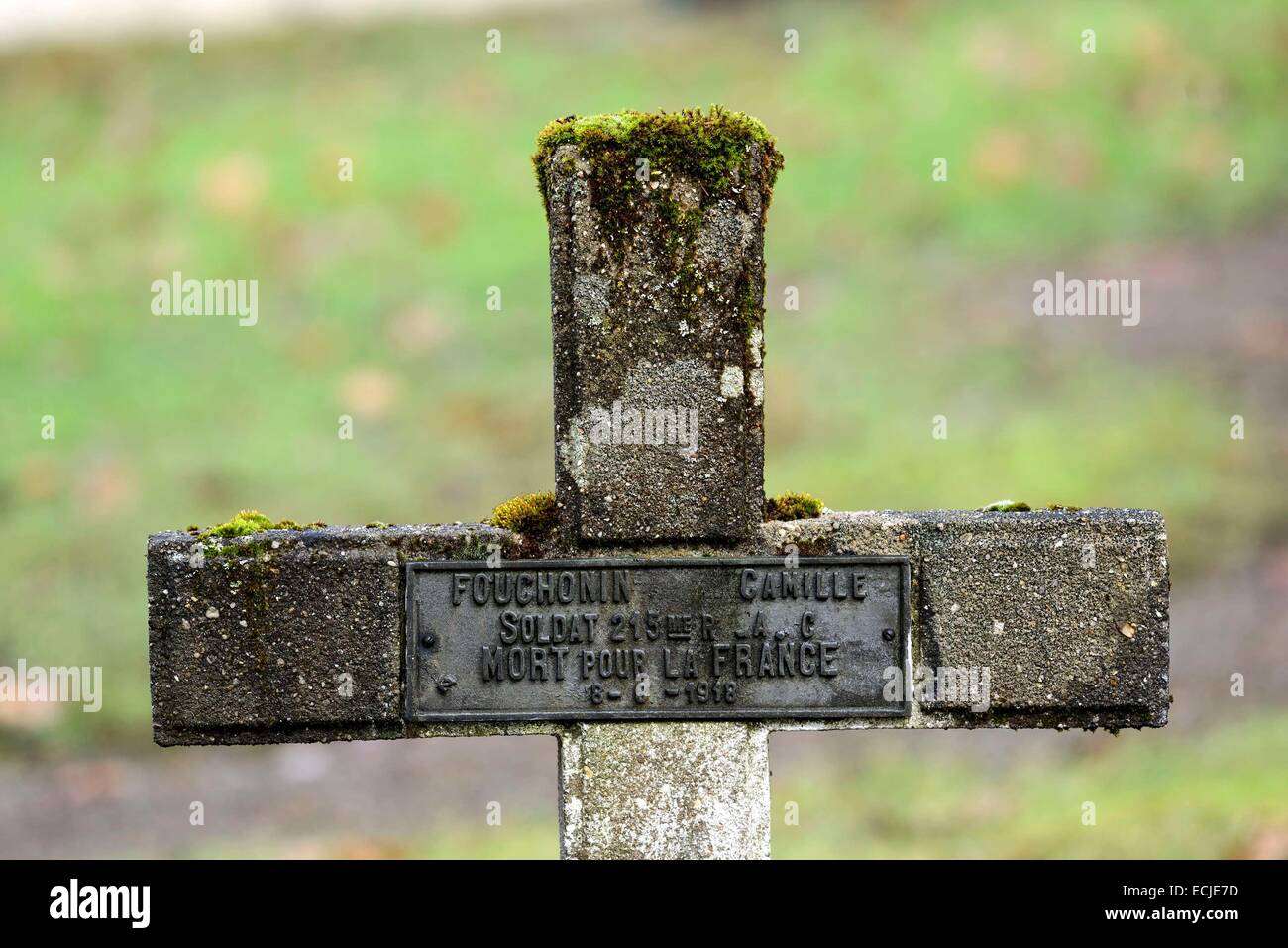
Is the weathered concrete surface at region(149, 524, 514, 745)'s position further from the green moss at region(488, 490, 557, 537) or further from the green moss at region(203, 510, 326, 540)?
the green moss at region(488, 490, 557, 537)

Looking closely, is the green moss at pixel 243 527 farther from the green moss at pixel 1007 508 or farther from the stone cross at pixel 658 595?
the green moss at pixel 1007 508

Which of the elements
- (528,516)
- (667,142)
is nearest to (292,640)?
(528,516)

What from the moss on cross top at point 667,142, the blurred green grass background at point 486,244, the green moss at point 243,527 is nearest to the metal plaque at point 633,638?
the green moss at point 243,527

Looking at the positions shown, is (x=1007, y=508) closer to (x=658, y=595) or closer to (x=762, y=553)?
(x=762, y=553)

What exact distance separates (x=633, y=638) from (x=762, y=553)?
0.47m

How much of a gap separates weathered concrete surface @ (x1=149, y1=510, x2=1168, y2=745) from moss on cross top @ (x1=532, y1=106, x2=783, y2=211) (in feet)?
3.65

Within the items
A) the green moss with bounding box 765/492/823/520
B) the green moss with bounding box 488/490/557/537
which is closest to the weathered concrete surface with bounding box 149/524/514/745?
the green moss with bounding box 488/490/557/537

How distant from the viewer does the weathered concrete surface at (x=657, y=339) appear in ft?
15.8

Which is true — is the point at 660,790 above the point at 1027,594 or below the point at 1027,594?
below

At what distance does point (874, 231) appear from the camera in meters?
14.7

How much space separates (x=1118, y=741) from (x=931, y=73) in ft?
26.7

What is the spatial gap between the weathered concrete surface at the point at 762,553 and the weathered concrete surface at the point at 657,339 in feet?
0.47

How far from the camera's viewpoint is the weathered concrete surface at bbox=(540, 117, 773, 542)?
Answer: 15.8 ft

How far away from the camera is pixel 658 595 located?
195 inches
